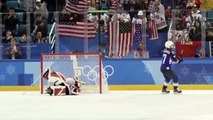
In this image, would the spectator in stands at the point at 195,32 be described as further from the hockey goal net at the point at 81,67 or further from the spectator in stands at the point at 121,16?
the hockey goal net at the point at 81,67

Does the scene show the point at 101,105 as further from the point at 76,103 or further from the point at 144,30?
the point at 144,30

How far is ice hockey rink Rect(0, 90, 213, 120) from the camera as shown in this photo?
945 centimetres

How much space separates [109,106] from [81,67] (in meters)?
3.55

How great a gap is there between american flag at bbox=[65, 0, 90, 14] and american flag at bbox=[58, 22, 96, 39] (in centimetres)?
103

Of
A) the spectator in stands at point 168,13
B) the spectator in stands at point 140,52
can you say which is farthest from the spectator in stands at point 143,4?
the spectator in stands at point 140,52

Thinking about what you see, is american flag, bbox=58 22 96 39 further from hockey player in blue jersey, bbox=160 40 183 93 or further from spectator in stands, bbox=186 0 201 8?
spectator in stands, bbox=186 0 201 8

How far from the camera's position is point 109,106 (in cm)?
1126

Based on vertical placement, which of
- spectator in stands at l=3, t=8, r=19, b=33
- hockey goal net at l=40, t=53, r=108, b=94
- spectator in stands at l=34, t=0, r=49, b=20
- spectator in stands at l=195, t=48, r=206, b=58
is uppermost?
spectator in stands at l=34, t=0, r=49, b=20

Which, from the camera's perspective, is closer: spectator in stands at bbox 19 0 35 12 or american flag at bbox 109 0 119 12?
american flag at bbox 109 0 119 12

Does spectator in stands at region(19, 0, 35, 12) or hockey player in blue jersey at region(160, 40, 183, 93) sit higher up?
spectator in stands at region(19, 0, 35, 12)

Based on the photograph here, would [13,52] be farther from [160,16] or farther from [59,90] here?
[160,16]

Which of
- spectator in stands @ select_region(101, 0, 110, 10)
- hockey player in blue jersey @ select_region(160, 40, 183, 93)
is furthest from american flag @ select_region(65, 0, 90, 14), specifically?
hockey player in blue jersey @ select_region(160, 40, 183, 93)

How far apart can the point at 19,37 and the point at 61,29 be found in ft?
4.01

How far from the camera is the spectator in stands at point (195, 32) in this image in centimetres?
1595
